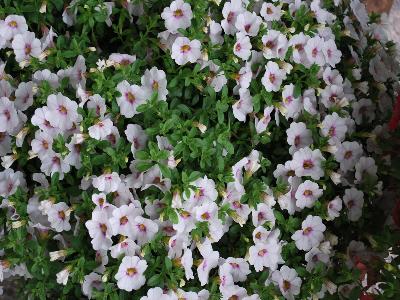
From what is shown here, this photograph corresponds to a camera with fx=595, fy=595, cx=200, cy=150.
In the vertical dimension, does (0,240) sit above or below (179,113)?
below

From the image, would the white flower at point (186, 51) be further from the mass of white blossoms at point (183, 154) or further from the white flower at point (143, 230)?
the white flower at point (143, 230)

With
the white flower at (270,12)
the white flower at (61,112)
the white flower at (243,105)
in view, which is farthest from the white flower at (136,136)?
the white flower at (270,12)

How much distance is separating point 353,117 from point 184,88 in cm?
46

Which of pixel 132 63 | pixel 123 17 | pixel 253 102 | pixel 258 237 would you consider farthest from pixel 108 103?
pixel 258 237

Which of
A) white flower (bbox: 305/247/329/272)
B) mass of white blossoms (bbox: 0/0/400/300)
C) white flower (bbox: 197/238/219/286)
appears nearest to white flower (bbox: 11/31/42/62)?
mass of white blossoms (bbox: 0/0/400/300)

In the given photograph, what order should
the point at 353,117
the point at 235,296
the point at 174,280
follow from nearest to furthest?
the point at 174,280 → the point at 235,296 → the point at 353,117

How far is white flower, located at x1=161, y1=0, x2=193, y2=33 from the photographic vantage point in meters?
1.32

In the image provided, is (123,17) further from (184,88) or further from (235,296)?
(235,296)

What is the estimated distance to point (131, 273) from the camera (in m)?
1.24

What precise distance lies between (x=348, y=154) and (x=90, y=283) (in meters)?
0.67

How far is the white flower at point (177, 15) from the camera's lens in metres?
1.32

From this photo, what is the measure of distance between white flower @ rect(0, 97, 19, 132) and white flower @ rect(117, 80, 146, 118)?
0.23 metres

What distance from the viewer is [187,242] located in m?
1.27

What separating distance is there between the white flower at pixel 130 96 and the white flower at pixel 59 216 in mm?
235
